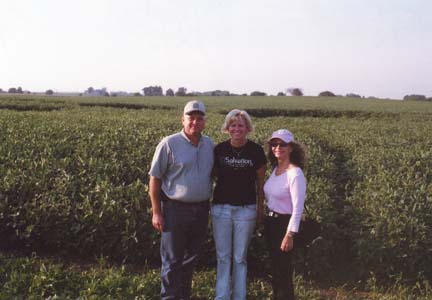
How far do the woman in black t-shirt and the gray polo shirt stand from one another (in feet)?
0.59

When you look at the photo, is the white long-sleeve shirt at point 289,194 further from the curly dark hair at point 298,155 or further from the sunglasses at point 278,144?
the sunglasses at point 278,144

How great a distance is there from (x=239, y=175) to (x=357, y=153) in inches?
266

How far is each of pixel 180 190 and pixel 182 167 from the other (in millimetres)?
230

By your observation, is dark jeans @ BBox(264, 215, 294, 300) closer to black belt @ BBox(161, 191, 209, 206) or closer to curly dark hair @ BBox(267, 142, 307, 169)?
curly dark hair @ BBox(267, 142, 307, 169)

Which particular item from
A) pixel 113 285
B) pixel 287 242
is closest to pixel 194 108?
pixel 287 242

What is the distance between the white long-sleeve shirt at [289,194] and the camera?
4.21 m

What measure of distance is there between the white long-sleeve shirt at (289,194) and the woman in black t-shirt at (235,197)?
17 cm

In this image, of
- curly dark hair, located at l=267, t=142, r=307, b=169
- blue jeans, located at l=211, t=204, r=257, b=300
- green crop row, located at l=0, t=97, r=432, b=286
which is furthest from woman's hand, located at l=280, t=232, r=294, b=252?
green crop row, located at l=0, t=97, r=432, b=286

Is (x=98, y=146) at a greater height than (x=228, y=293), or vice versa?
(x=98, y=146)

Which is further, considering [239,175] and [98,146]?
[98,146]

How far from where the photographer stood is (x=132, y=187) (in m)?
6.30

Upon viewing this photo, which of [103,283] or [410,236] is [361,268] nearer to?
[410,236]

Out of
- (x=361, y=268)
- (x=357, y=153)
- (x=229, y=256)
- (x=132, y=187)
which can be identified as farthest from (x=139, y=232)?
(x=357, y=153)

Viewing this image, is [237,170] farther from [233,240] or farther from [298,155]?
[233,240]
